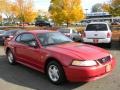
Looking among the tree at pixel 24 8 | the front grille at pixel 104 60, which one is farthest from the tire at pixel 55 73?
the tree at pixel 24 8

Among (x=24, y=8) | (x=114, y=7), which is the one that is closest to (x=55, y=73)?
(x=114, y=7)

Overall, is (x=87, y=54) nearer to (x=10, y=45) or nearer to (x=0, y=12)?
(x=10, y=45)

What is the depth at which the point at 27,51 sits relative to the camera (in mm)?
8125

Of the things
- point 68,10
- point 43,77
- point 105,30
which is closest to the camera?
point 43,77

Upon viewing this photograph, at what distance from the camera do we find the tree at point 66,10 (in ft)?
111

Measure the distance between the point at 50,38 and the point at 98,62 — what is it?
2.04 metres

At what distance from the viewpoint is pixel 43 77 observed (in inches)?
304

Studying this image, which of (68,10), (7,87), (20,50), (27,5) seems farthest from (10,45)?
(27,5)

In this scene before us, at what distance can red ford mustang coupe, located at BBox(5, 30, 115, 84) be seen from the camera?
6332mm

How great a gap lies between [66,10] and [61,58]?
2759 cm

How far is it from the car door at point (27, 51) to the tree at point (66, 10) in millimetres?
24939

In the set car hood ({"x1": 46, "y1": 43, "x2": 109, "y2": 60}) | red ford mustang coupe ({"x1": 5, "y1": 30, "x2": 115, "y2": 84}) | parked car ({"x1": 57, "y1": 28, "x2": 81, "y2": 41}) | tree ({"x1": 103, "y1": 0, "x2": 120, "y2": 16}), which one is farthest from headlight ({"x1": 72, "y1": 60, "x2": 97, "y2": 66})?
tree ({"x1": 103, "y1": 0, "x2": 120, "y2": 16})

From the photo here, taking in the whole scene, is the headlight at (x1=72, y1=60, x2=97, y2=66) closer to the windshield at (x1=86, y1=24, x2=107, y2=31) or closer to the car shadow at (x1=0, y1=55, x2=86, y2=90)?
the car shadow at (x1=0, y1=55, x2=86, y2=90)

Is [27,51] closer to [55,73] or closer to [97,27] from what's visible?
[55,73]
